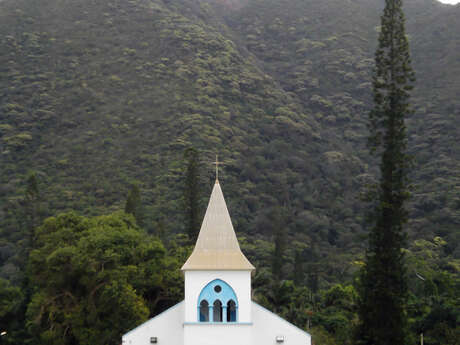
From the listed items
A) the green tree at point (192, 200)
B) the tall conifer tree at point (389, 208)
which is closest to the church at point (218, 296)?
the tall conifer tree at point (389, 208)

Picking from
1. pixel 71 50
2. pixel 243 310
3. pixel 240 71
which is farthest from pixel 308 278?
pixel 71 50

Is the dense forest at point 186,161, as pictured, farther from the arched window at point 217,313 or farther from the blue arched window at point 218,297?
the blue arched window at point 218,297

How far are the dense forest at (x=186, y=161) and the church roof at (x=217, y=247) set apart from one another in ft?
17.1

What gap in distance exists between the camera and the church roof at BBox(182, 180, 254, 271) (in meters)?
23.0

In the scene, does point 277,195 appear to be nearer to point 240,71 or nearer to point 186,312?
point 240,71

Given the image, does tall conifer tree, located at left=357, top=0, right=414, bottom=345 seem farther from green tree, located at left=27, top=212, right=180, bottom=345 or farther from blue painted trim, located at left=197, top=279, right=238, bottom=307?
green tree, located at left=27, top=212, right=180, bottom=345

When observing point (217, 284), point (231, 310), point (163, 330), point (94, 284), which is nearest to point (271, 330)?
point (231, 310)

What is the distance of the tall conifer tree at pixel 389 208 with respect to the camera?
22.5 metres

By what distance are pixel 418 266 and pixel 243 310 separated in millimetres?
23223

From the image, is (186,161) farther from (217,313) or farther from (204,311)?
(204,311)

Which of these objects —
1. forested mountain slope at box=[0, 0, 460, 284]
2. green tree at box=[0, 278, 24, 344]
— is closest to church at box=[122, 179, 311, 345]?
green tree at box=[0, 278, 24, 344]

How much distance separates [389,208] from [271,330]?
20.6 feet

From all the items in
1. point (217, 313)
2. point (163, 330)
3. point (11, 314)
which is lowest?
point (11, 314)

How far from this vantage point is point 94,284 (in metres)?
30.4
